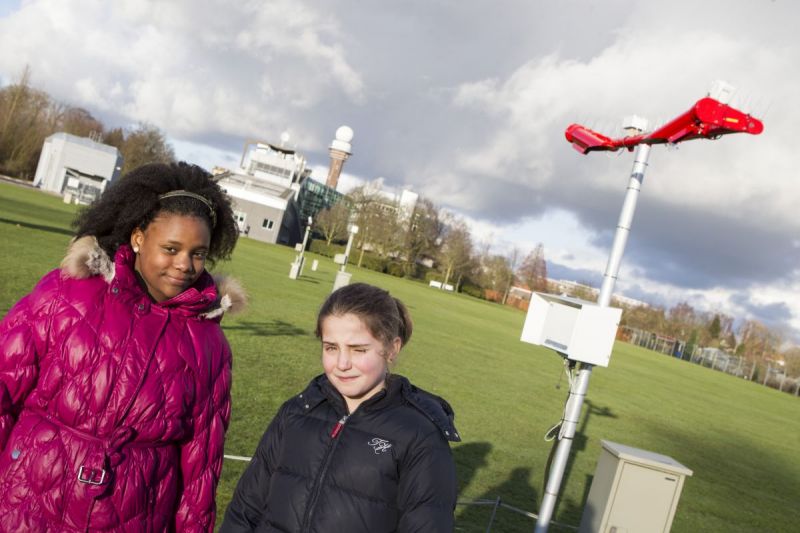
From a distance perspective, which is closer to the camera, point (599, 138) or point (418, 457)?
point (418, 457)

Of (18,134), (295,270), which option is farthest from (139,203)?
(18,134)

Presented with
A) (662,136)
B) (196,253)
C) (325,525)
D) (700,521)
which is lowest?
(700,521)

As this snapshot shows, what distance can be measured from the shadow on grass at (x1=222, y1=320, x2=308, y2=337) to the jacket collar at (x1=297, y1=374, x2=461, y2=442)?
11.6m

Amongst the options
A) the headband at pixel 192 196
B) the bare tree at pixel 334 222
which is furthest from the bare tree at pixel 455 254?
the headband at pixel 192 196

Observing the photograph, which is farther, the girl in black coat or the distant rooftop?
the distant rooftop

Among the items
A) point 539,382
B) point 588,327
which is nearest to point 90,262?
point 588,327

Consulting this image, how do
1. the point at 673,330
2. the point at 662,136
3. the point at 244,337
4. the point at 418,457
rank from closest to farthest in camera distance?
1. the point at 418,457
2. the point at 662,136
3. the point at 244,337
4. the point at 673,330

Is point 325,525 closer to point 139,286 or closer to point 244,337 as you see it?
point 139,286

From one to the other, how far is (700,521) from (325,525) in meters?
8.65

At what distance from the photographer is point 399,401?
2.27 metres

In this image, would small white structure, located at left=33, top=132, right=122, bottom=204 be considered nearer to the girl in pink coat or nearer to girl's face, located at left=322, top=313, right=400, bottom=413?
the girl in pink coat

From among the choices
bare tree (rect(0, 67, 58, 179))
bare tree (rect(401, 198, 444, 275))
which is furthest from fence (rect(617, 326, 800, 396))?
bare tree (rect(0, 67, 58, 179))

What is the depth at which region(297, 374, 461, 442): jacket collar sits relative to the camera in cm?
220

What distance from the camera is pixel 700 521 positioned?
8984 mm
